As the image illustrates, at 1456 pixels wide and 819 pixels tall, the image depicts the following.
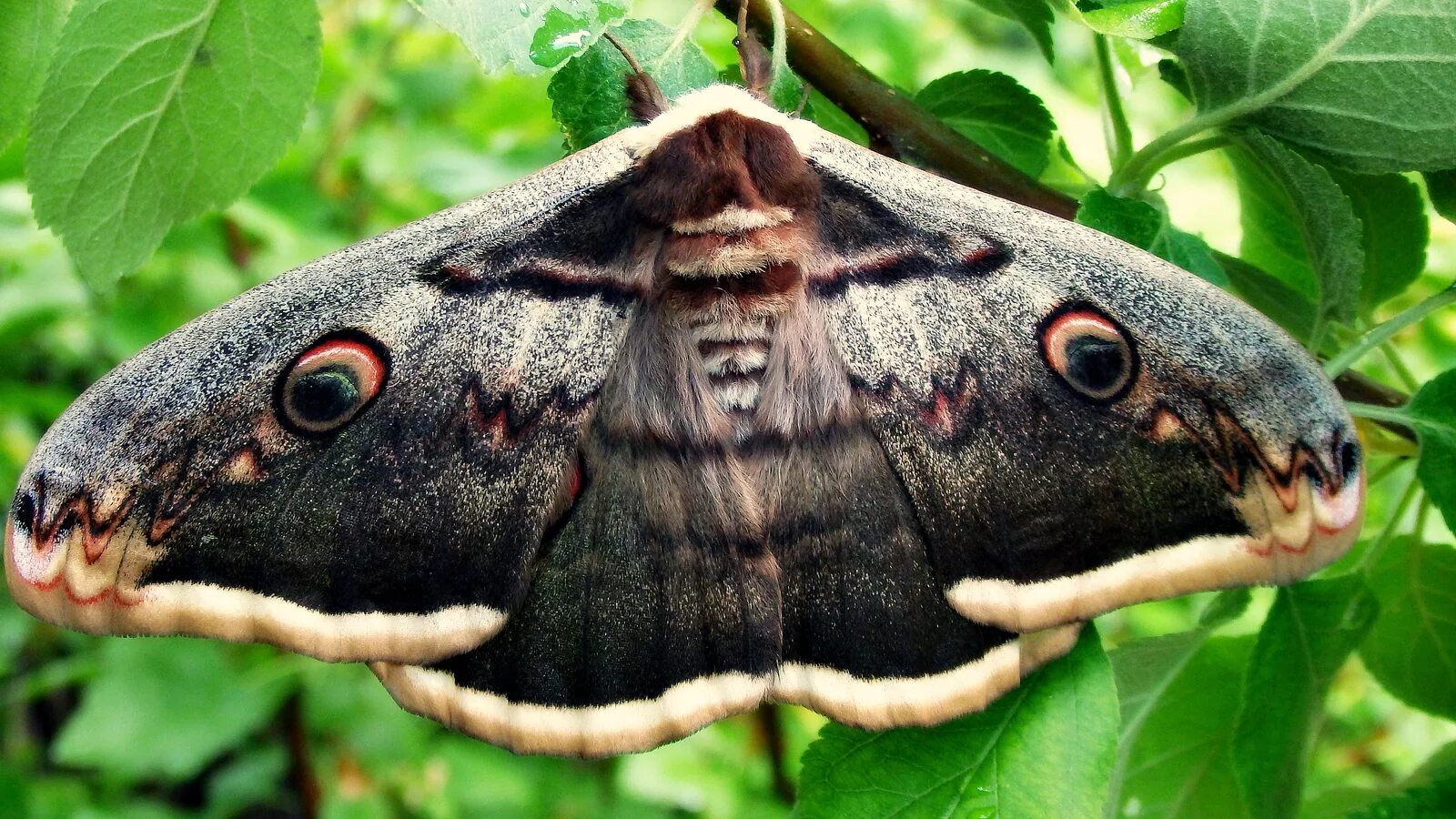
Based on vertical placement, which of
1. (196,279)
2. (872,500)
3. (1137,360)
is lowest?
→ (872,500)

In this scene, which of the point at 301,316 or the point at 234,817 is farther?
the point at 234,817

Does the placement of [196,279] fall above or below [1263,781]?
above

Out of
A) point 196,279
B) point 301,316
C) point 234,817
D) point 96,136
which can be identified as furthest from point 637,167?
point 234,817

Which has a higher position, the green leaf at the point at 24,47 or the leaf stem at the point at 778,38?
the green leaf at the point at 24,47

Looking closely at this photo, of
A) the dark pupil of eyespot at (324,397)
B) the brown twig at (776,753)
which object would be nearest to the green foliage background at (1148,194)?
the dark pupil of eyespot at (324,397)

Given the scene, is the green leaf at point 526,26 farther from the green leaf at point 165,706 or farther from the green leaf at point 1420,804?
the green leaf at point 165,706

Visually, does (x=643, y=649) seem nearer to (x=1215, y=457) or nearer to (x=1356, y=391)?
(x=1215, y=457)

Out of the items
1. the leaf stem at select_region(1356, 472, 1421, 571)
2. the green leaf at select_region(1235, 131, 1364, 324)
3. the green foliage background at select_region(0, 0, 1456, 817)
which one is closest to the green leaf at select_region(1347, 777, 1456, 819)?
the green foliage background at select_region(0, 0, 1456, 817)

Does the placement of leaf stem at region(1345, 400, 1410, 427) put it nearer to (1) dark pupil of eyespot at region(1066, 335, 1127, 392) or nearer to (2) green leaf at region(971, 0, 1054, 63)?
(1) dark pupil of eyespot at region(1066, 335, 1127, 392)
